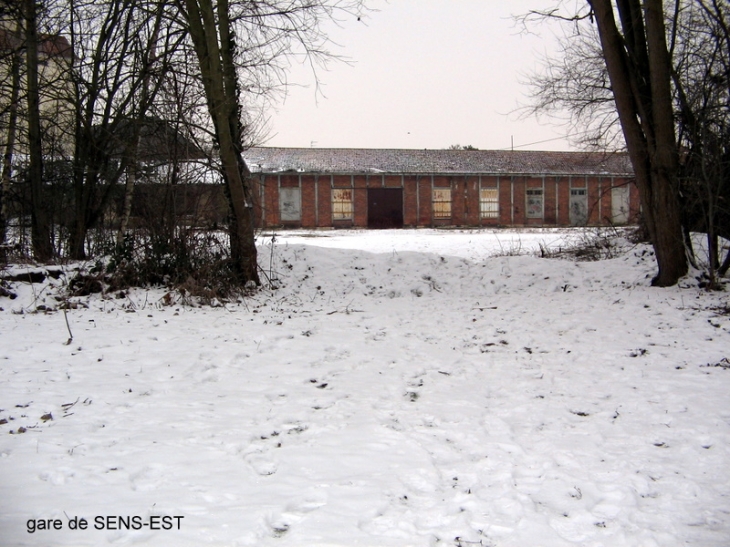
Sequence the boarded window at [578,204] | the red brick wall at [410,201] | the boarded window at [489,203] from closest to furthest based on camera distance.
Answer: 1. the red brick wall at [410,201]
2. the boarded window at [489,203]
3. the boarded window at [578,204]

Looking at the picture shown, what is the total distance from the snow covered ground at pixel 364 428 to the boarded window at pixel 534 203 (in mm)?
25097

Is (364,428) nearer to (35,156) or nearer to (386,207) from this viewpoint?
(35,156)

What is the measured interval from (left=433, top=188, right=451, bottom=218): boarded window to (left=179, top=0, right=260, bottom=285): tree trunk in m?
21.8

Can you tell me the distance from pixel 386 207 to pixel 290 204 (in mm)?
5382

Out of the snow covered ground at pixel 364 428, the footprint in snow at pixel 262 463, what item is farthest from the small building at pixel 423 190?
the footprint in snow at pixel 262 463

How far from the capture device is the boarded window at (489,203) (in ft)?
106

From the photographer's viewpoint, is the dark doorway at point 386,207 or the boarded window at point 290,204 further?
the dark doorway at point 386,207

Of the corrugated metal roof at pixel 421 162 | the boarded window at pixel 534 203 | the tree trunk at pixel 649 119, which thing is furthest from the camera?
the boarded window at pixel 534 203

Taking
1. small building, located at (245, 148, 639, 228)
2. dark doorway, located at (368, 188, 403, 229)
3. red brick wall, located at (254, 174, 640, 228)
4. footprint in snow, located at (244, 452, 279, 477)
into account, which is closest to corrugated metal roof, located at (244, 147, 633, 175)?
small building, located at (245, 148, 639, 228)

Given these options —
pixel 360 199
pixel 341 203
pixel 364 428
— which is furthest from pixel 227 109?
pixel 360 199

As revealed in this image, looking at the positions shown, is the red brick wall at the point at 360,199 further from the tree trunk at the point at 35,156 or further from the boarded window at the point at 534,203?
the tree trunk at the point at 35,156

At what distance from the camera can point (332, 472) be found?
3268mm

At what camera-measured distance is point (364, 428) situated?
3.99m

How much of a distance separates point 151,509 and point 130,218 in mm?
8758
